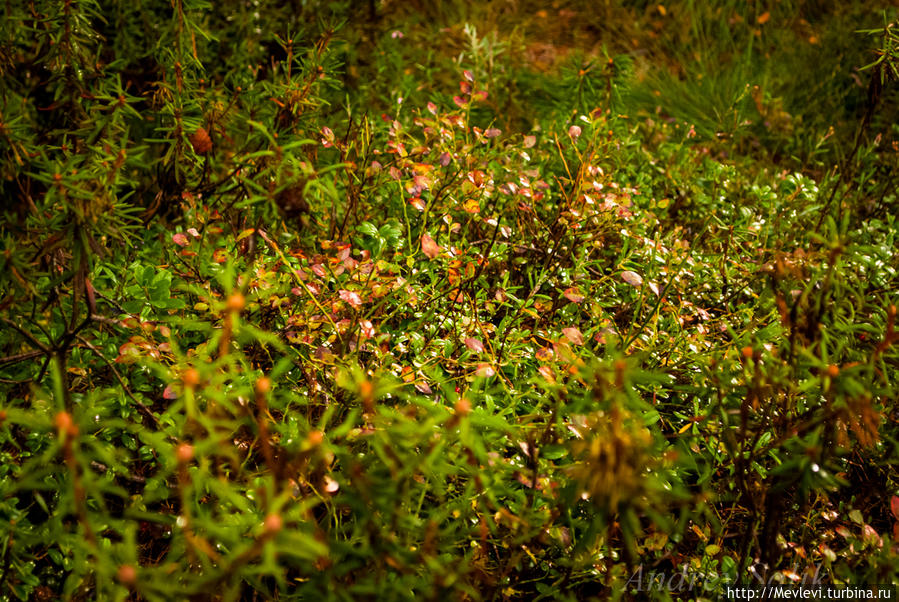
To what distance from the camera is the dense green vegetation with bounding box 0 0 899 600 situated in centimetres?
117

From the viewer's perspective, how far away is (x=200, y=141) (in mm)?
1814

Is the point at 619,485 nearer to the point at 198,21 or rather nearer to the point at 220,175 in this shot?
the point at 220,175

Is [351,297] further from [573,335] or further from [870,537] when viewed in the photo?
[870,537]

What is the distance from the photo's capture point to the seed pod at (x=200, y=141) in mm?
1781

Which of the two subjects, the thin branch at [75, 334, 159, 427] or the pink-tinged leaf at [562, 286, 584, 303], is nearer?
the thin branch at [75, 334, 159, 427]

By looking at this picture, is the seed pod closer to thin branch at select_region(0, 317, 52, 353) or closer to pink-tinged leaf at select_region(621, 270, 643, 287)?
thin branch at select_region(0, 317, 52, 353)

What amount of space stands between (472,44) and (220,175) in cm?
178

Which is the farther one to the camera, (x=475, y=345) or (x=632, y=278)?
(x=632, y=278)

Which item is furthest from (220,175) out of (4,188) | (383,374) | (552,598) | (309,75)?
(552,598)

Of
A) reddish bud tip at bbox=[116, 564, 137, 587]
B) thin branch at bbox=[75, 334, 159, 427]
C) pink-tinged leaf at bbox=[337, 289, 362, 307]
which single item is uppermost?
pink-tinged leaf at bbox=[337, 289, 362, 307]

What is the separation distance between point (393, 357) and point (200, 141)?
33.5 inches

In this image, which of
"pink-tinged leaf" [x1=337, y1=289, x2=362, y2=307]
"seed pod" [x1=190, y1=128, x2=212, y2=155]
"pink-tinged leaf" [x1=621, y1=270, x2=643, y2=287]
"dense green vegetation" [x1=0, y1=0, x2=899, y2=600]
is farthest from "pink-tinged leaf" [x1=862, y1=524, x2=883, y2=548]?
"seed pod" [x1=190, y1=128, x2=212, y2=155]

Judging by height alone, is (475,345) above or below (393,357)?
above

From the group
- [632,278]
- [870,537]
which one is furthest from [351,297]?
[870,537]
